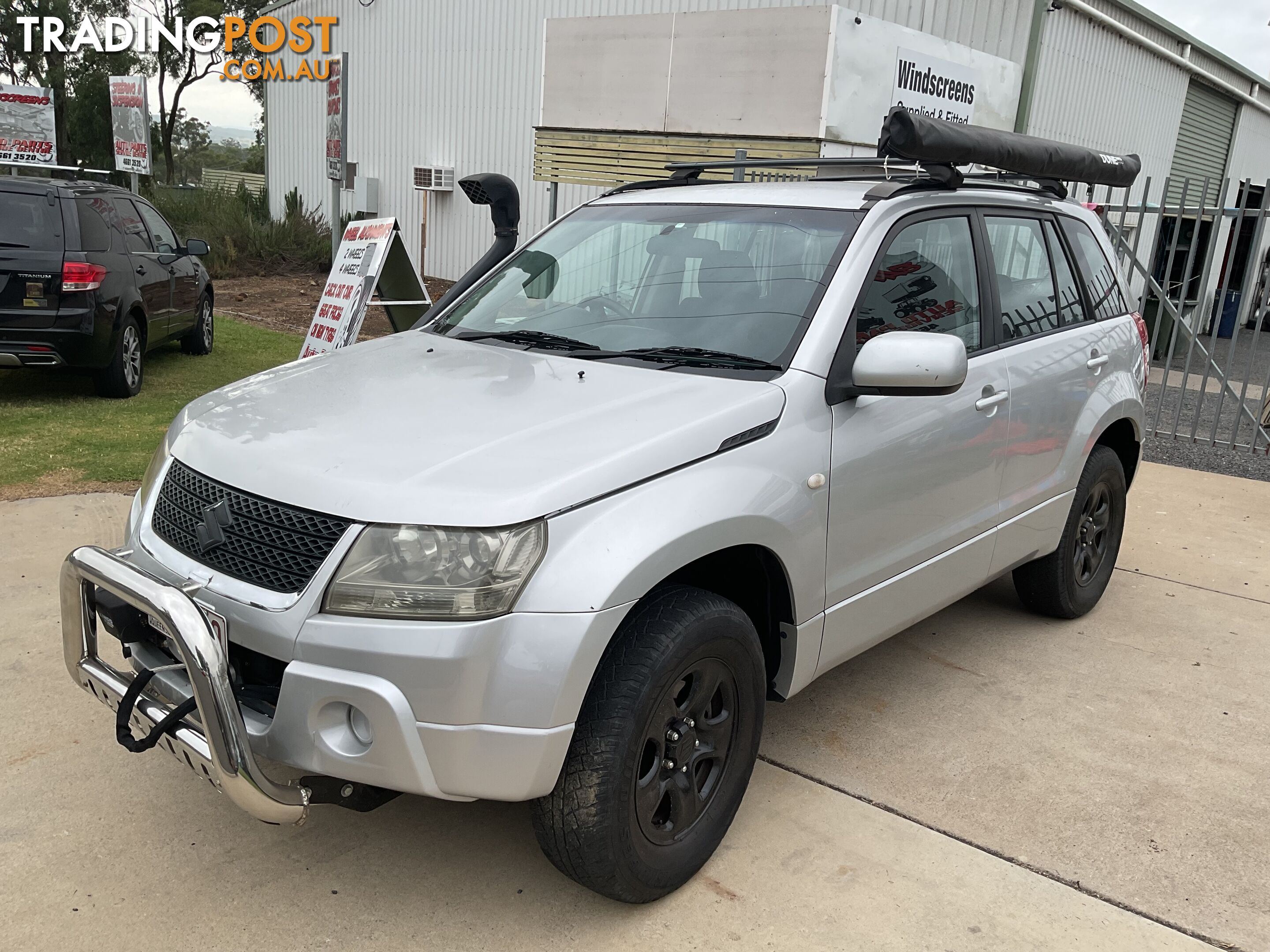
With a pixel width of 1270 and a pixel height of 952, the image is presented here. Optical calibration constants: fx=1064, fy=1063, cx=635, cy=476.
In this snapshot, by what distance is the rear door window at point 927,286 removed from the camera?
3393mm

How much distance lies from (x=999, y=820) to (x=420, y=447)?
2.11 meters

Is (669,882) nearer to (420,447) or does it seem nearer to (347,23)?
(420,447)

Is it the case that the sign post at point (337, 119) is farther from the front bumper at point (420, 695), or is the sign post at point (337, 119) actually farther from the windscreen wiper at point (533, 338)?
the front bumper at point (420, 695)

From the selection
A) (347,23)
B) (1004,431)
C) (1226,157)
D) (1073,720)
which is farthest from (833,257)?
(1226,157)

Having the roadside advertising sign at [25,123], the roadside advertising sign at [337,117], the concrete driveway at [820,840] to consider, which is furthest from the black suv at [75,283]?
the roadside advertising sign at [25,123]

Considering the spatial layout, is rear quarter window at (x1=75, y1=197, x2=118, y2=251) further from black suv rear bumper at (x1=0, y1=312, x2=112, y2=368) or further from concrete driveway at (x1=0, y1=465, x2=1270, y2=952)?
concrete driveway at (x1=0, y1=465, x2=1270, y2=952)

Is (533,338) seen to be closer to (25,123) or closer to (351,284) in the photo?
(351,284)

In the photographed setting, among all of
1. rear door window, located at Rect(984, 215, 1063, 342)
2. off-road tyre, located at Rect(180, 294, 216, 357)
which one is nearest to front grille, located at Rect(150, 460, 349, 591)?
rear door window, located at Rect(984, 215, 1063, 342)

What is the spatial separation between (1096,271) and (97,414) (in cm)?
693

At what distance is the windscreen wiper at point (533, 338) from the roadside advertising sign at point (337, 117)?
6406 millimetres

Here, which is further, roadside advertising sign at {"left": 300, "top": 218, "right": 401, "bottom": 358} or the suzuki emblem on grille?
Answer: roadside advertising sign at {"left": 300, "top": 218, "right": 401, "bottom": 358}

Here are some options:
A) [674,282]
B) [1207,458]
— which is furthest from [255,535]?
[1207,458]

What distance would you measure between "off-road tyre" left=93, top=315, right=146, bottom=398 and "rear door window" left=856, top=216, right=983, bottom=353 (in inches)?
267

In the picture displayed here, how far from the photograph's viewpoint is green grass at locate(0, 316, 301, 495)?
6.46 metres
